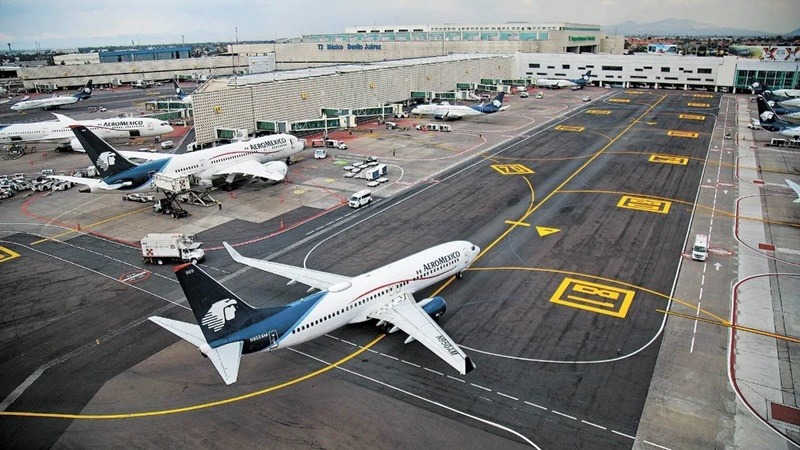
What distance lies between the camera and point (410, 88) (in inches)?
6521

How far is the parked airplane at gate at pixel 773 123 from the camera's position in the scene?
10719 centimetres

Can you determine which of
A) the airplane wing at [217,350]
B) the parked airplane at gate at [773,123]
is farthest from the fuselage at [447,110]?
the airplane wing at [217,350]

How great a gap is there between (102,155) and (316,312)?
48954mm

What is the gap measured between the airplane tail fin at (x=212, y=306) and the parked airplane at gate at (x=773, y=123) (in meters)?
119

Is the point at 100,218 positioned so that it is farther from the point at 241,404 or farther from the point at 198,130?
the point at 241,404

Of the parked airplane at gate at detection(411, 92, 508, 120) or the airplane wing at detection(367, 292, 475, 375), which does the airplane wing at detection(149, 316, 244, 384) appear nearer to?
the airplane wing at detection(367, 292, 475, 375)

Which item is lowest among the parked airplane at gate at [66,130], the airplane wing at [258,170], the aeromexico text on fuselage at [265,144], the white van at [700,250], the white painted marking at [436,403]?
the white painted marking at [436,403]

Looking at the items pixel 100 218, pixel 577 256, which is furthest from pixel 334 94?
pixel 577 256

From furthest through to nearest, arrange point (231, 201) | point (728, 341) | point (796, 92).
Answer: point (796, 92)
point (231, 201)
point (728, 341)

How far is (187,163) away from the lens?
7675 centimetres

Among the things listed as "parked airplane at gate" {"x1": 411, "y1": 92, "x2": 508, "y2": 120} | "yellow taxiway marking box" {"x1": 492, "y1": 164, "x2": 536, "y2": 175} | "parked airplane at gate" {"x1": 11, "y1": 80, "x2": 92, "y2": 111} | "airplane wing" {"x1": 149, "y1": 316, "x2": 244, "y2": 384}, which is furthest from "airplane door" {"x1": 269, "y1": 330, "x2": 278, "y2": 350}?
"parked airplane at gate" {"x1": 11, "y1": 80, "x2": 92, "y2": 111}

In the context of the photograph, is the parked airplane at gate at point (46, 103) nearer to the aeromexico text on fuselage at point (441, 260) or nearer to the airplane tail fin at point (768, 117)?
the aeromexico text on fuselage at point (441, 260)

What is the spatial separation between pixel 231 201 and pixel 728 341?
62.8 meters

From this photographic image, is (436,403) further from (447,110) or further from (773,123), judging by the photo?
(773,123)
